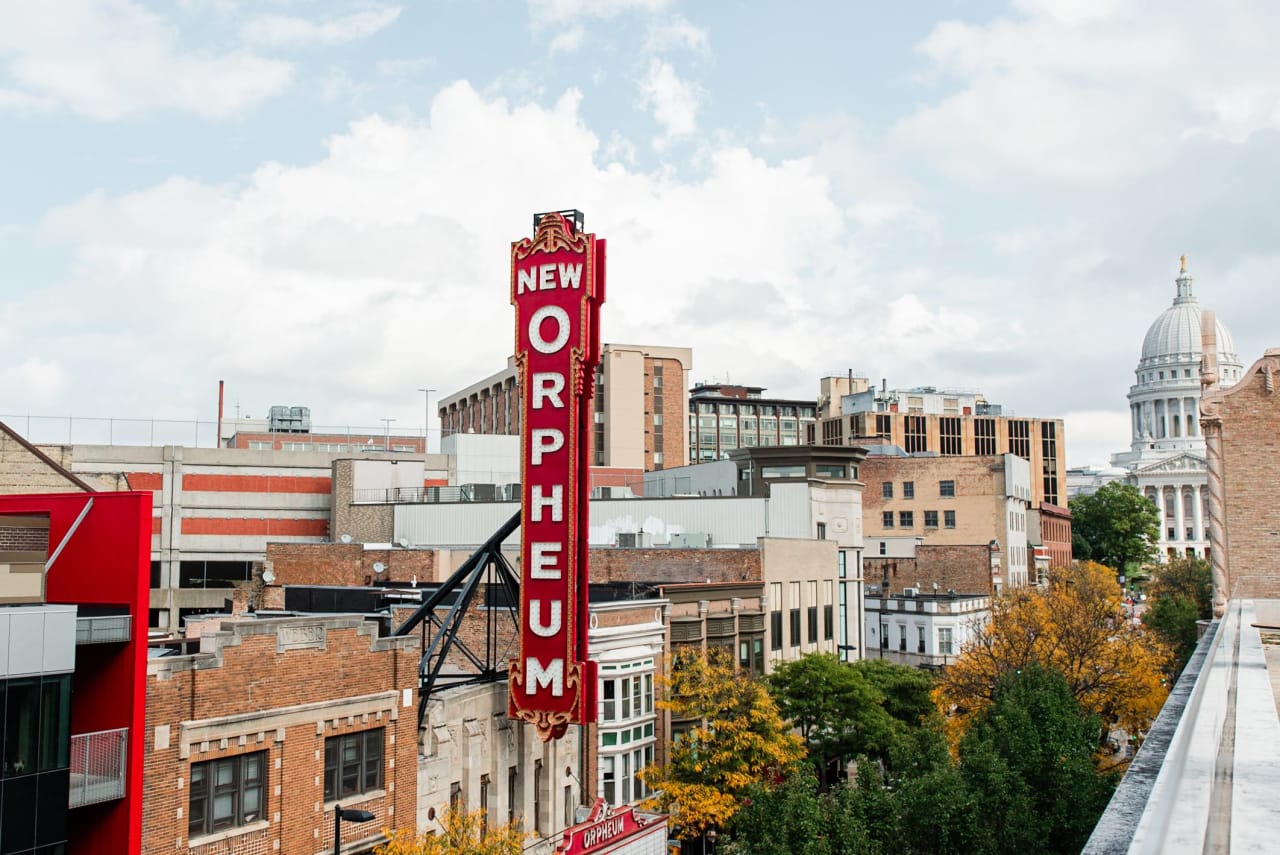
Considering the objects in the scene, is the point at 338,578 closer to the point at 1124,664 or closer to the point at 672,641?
the point at 672,641

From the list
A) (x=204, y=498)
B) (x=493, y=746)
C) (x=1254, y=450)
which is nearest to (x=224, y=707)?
(x=493, y=746)

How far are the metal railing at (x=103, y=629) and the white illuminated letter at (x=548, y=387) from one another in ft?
53.5

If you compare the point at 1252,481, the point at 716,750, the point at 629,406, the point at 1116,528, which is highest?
the point at 629,406

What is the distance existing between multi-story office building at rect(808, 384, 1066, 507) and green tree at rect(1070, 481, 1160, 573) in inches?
432

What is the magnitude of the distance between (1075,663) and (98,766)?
45.1 m

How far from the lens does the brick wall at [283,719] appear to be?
1011 inches

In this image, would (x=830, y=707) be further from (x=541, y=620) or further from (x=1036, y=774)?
(x=541, y=620)

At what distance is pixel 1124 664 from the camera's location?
5425 cm

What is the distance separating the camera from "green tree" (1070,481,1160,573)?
7052 inches

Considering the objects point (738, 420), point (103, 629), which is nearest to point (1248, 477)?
point (103, 629)

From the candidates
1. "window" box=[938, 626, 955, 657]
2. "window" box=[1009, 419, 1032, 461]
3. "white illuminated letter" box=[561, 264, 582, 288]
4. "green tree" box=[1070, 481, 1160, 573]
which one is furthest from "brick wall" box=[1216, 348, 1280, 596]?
"green tree" box=[1070, 481, 1160, 573]

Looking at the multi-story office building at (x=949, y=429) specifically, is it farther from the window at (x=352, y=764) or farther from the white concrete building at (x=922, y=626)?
the window at (x=352, y=764)

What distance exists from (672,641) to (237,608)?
24.4m

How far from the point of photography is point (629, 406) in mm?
130750
